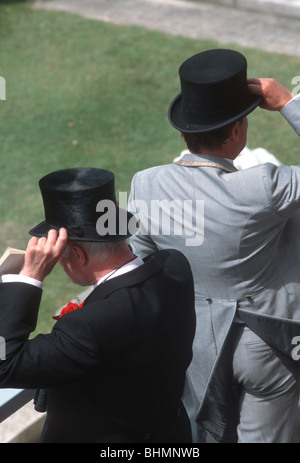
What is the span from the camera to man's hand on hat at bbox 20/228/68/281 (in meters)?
2.55

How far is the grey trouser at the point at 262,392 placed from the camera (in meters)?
3.08

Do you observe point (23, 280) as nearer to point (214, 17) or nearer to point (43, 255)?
point (43, 255)

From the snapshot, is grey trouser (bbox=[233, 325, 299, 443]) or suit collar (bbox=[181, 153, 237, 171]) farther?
Result: grey trouser (bbox=[233, 325, 299, 443])

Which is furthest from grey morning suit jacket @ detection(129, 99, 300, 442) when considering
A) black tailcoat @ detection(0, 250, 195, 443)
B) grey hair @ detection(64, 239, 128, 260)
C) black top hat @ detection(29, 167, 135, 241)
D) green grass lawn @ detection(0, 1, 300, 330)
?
green grass lawn @ detection(0, 1, 300, 330)

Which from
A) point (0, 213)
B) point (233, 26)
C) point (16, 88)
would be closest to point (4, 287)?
point (0, 213)

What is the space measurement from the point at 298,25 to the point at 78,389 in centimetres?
724

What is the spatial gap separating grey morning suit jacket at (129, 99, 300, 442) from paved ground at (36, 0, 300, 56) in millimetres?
5645

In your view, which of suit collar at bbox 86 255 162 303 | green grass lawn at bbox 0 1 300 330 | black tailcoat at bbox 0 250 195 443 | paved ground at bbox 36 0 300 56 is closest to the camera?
black tailcoat at bbox 0 250 195 443

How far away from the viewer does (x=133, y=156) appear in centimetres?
691

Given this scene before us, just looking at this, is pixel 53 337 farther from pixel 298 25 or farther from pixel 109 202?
pixel 298 25

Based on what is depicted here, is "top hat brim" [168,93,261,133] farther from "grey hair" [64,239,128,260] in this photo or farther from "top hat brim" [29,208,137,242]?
"grey hair" [64,239,128,260]

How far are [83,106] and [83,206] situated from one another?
5252 mm

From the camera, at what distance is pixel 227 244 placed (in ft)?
9.57

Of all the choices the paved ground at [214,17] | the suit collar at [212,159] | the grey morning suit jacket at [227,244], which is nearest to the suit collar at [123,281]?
the grey morning suit jacket at [227,244]
